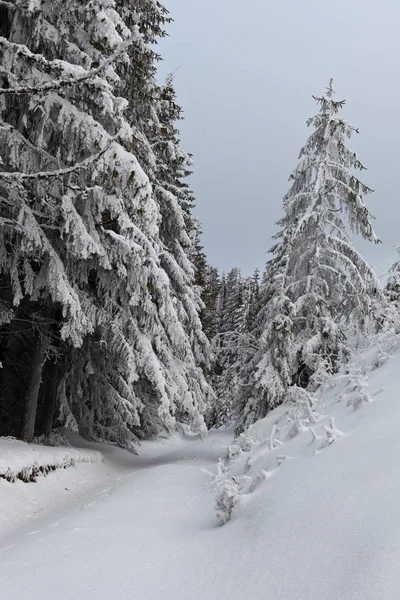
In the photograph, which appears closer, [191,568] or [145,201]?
[191,568]

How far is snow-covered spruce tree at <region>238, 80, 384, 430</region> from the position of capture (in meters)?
13.0

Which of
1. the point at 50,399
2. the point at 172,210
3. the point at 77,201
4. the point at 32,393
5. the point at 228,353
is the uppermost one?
the point at 172,210

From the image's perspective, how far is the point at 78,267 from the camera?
10086 mm

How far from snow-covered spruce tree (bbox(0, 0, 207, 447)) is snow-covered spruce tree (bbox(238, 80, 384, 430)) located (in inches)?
123

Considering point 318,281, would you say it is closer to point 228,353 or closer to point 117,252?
point 228,353

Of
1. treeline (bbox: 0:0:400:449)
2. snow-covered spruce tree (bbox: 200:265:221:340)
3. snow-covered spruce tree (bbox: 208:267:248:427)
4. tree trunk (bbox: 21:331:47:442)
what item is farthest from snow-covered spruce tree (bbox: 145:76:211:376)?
snow-covered spruce tree (bbox: 200:265:221:340)

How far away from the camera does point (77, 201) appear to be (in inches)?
382

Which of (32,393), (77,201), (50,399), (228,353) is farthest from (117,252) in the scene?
(228,353)

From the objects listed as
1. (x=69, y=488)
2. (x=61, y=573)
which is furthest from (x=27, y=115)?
(x=61, y=573)

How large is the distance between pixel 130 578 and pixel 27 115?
27.8 feet

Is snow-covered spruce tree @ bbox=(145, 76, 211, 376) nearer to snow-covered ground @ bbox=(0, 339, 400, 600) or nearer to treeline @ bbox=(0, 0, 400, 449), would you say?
treeline @ bbox=(0, 0, 400, 449)

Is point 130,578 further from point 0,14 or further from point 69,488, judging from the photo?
point 0,14

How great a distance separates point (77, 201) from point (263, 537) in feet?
25.7

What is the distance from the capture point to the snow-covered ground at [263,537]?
2898mm
